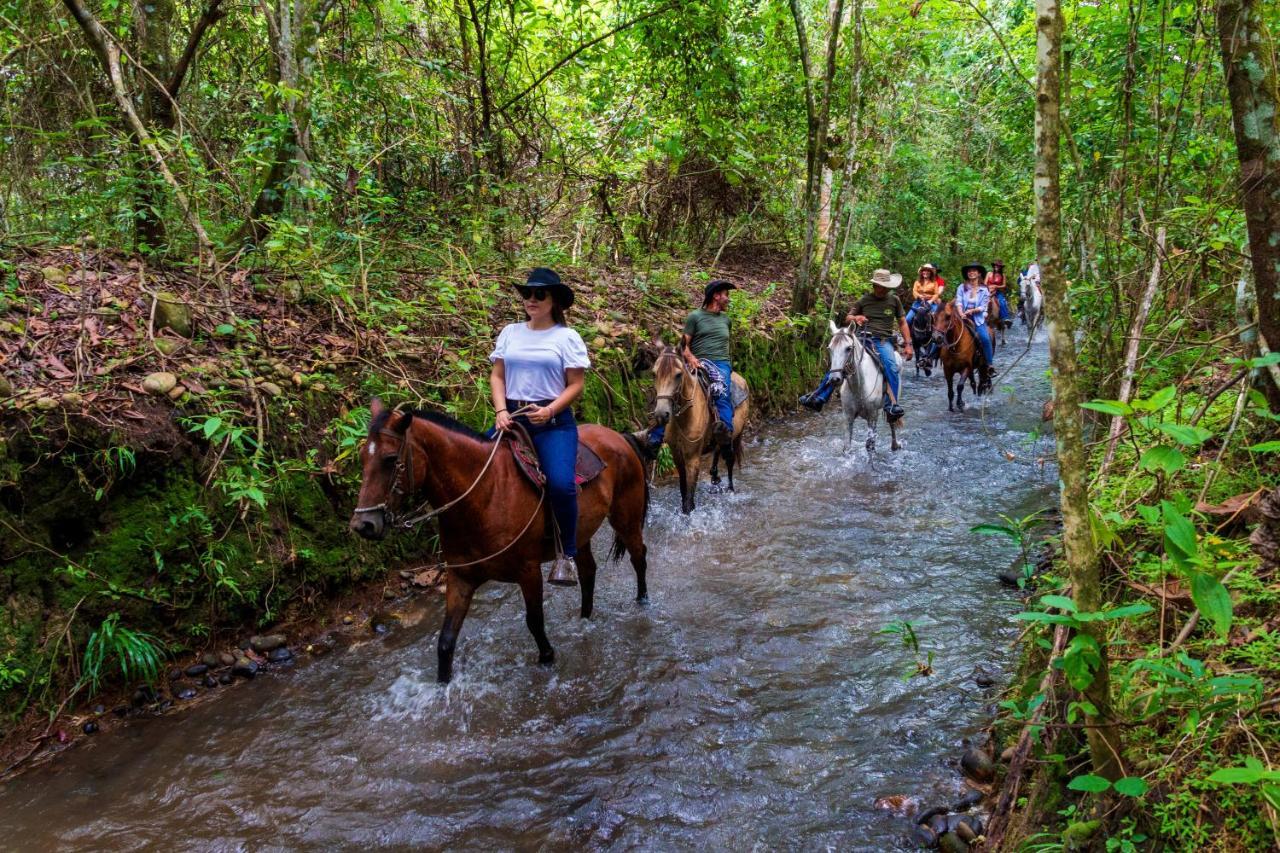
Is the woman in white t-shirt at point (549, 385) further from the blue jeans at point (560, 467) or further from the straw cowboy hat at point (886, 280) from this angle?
the straw cowboy hat at point (886, 280)

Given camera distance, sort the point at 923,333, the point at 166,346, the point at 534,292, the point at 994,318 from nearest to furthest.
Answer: the point at 534,292, the point at 166,346, the point at 923,333, the point at 994,318

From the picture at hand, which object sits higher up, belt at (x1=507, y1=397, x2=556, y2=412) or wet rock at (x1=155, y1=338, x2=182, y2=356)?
wet rock at (x1=155, y1=338, x2=182, y2=356)

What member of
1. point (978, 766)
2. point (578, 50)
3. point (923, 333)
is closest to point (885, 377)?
point (923, 333)

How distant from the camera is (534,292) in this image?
185 inches

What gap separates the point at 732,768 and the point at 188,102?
9.42 metres

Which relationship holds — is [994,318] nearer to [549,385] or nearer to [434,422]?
[549,385]

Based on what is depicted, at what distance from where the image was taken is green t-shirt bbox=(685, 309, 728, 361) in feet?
28.8

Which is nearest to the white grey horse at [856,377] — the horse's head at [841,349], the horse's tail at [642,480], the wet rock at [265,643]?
the horse's head at [841,349]

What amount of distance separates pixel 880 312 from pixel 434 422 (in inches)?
328

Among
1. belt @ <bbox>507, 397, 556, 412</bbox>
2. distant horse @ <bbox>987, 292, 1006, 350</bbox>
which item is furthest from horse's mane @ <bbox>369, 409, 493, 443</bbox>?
distant horse @ <bbox>987, 292, 1006, 350</bbox>

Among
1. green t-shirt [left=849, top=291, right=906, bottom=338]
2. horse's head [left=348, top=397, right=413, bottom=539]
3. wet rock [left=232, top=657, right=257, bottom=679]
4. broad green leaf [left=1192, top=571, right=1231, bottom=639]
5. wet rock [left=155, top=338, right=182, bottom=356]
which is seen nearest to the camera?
broad green leaf [left=1192, top=571, right=1231, bottom=639]

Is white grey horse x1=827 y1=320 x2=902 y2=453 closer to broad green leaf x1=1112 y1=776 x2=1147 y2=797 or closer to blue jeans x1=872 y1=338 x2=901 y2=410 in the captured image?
→ blue jeans x1=872 y1=338 x2=901 y2=410

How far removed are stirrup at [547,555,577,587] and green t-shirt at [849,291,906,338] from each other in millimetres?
7381

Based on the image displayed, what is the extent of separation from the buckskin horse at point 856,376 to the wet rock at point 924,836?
6873 mm
